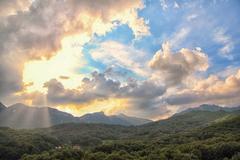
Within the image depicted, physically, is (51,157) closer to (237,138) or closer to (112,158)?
(112,158)

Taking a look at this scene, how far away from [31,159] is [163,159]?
212ft

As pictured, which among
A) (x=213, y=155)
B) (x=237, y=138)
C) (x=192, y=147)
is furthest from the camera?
(x=237, y=138)

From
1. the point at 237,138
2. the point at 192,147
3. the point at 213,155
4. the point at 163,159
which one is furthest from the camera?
the point at 237,138

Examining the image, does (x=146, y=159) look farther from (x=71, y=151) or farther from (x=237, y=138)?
Result: (x=237, y=138)

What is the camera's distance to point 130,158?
151 metres

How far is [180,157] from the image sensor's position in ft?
477

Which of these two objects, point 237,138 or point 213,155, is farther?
point 237,138

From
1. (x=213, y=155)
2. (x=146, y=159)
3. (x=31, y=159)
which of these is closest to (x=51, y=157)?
(x=31, y=159)

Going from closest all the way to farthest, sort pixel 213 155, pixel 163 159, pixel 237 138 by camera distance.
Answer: pixel 163 159 < pixel 213 155 < pixel 237 138

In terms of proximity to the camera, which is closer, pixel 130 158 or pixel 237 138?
pixel 130 158

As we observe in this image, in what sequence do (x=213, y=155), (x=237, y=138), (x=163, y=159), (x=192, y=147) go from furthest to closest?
(x=237, y=138)
(x=192, y=147)
(x=213, y=155)
(x=163, y=159)

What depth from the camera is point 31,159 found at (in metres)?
160

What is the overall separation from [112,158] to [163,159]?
22417 mm

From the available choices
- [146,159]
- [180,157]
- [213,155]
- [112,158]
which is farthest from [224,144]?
[112,158]
